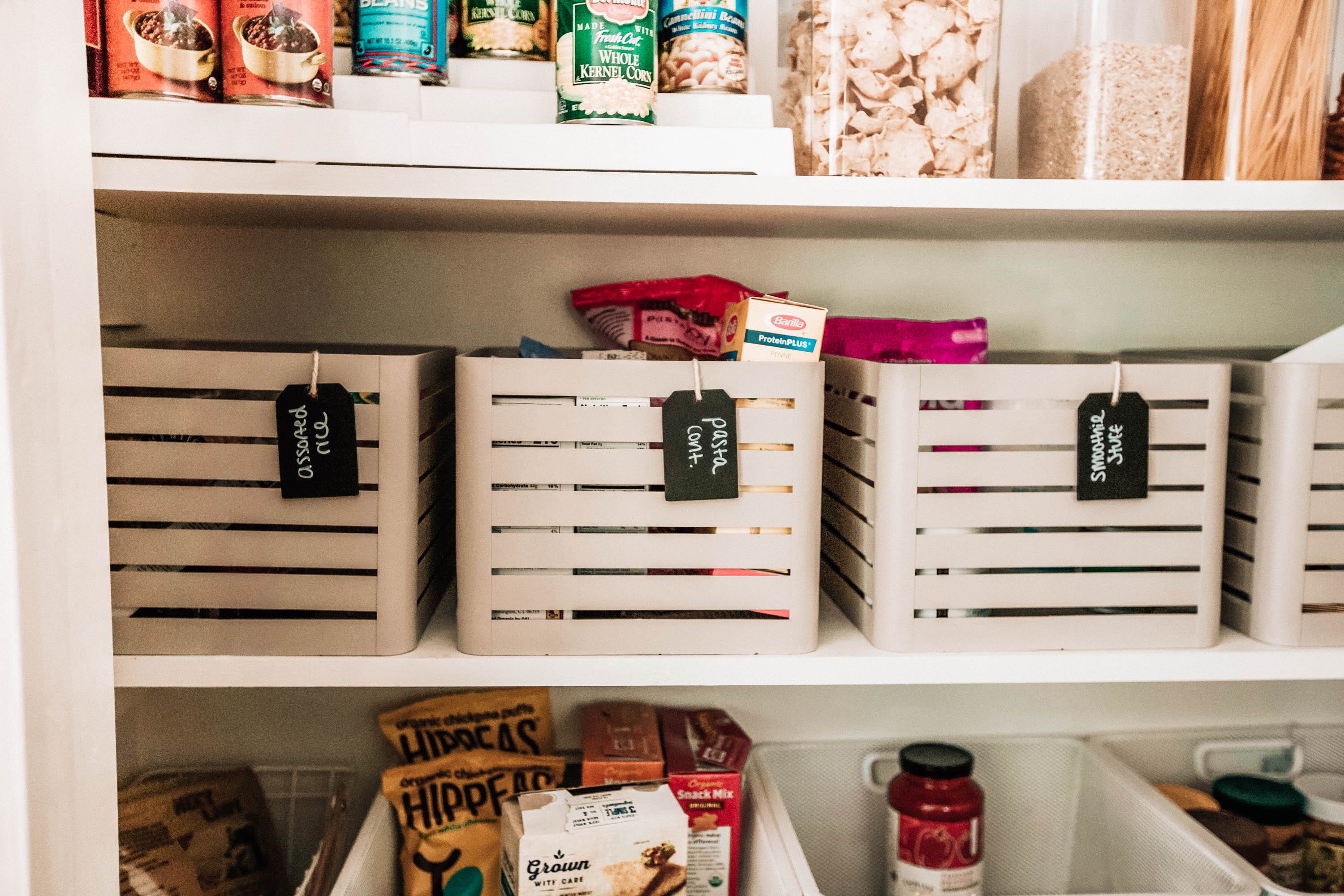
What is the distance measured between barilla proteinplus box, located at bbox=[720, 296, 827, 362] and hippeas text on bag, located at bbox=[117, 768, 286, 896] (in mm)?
810

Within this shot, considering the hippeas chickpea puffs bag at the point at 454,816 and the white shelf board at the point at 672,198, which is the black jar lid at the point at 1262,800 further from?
the hippeas chickpea puffs bag at the point at 454,816

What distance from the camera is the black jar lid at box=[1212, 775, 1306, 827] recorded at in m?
1.10

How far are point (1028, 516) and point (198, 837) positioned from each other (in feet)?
3.14

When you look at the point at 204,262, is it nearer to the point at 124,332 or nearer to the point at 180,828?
the point at 124,332

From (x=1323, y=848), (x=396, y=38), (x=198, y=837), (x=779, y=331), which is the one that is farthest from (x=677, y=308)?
(x=1323, y=848)

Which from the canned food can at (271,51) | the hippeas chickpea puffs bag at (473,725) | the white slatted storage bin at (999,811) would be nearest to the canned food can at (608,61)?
the canned food can at (271,51)

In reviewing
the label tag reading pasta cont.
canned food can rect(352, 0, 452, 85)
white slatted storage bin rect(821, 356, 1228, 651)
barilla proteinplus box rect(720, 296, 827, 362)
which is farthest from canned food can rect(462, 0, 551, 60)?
the label tag reading pasta cont.

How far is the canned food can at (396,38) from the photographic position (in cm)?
89

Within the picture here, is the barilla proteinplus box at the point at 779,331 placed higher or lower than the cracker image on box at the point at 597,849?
higher

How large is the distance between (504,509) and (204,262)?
593 mm

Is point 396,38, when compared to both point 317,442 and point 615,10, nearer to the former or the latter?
point 615,10

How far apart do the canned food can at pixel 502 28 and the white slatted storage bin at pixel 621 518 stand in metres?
0.37

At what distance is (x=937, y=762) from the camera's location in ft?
3.52

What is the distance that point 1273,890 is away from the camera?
3.06ft
